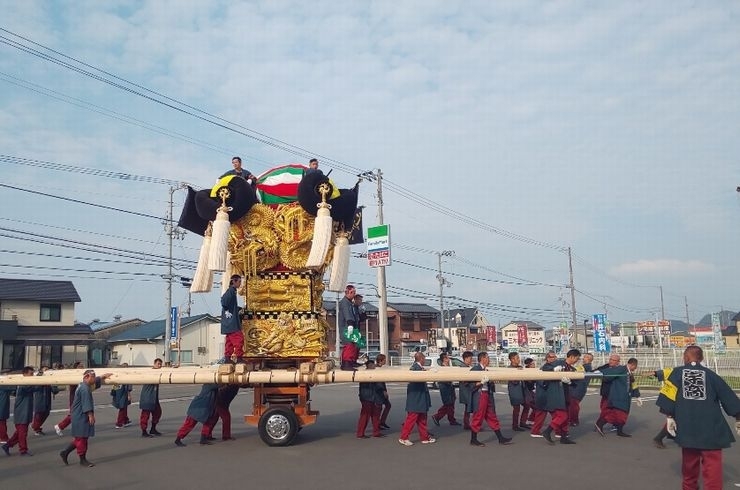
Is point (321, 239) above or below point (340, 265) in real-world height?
above

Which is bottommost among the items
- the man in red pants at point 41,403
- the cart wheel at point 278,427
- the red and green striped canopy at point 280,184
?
the cart wheel at point 278,427

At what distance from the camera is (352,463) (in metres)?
9.23

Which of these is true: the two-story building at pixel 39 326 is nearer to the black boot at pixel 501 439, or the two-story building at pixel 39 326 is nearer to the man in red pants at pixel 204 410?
the man in red pants at pixel 204 410

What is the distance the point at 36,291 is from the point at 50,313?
1891 millimetres

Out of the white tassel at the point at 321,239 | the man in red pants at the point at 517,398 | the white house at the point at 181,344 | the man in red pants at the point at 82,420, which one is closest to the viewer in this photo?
the man in red pants at the point at 82,420

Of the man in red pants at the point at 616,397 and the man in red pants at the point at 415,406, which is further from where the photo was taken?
the man in red pants at the point at 616,397

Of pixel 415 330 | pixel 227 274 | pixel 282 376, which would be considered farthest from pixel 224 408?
pixel 415 330

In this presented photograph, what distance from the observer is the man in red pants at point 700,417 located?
643cm

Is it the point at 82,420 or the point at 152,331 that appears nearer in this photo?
the point at 82,420

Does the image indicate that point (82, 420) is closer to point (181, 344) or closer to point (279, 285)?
point (279, 285)

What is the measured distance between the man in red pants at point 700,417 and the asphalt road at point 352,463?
116cm

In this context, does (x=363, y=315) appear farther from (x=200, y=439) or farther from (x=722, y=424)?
(x=722, y=424)

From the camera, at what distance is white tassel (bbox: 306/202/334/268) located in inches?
409

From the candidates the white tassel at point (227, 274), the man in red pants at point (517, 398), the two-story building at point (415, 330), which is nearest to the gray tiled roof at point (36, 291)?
the two-story building at point (415, 330)
